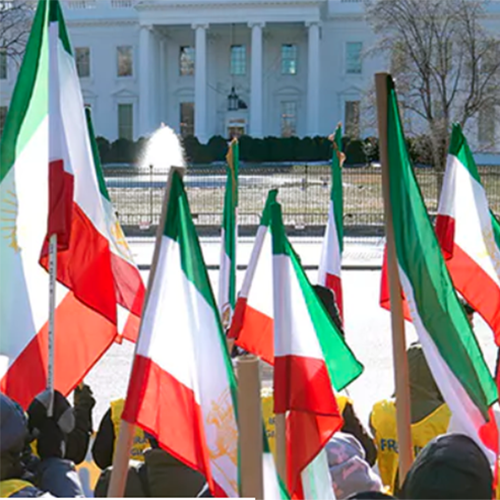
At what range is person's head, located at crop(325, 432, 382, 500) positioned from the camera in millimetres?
3328

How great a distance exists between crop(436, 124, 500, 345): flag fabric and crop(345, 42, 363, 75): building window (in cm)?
4847

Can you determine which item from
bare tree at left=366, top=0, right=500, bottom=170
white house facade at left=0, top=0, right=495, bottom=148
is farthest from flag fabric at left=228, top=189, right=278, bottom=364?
white house facade at left=0, top=0, right=495, bottom=148

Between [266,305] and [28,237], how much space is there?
1.14 m

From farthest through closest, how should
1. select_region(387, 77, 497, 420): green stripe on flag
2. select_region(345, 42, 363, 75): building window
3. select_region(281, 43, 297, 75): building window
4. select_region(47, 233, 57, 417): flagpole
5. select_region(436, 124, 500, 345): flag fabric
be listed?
1. select_region(281, 43, 297, 75): building window
2. select_region(345, 42, 363, 75): building window
3. select_region(436, 124, 500, 345): flag fabric
4. select_region(47, 233, 57, 417): flagpole
5. select_region(387, 77, 497, 420): green stripe on flag

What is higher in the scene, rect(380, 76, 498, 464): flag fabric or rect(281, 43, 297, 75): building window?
rect(281, 43, 297, 75): building window

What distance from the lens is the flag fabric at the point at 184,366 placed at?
295cm

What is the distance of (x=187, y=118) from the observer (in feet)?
177

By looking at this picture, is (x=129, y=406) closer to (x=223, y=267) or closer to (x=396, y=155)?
(x=396, y=155)

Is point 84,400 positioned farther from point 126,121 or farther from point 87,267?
point 126,121

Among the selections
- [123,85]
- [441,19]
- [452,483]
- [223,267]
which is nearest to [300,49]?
[123,85]

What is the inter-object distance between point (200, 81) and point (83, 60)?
7.61 m

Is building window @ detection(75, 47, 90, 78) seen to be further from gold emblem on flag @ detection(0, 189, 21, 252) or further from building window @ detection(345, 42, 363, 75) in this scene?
gold emblem on flag @ detection(0, 189, 21, 252)

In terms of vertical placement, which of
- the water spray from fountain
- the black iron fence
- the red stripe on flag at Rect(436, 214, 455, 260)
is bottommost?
the black iron fence

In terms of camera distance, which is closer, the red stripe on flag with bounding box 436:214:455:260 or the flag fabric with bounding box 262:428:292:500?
the flag fabric with bounding box 262:428:292:500
